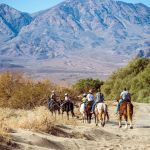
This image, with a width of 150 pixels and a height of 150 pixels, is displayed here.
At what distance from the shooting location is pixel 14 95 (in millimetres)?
45156

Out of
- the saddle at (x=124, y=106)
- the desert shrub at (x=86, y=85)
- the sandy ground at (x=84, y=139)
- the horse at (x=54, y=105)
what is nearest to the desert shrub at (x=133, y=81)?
the desert shrub at (x=86, y=85)

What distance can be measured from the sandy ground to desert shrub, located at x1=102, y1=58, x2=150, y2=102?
90.5ft

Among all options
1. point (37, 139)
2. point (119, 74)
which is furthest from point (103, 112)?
point (119, 74)

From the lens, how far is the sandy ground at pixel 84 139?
733 inches

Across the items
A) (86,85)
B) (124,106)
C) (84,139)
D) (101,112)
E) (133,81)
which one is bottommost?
(84,139)

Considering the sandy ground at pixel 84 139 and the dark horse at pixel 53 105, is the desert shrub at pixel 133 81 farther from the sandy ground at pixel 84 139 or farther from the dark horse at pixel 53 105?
the sandy ground at pixel 84 139

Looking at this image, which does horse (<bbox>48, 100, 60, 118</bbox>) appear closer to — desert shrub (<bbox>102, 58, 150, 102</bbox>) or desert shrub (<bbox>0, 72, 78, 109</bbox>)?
desert shrub (<bbox>0, 72, 78, 109</bbox>)

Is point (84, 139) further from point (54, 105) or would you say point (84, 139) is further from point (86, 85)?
point (86, 85)

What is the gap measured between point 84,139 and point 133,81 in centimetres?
3797

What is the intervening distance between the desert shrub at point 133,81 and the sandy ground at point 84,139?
27593mm

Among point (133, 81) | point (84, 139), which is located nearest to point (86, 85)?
point (133, 81)

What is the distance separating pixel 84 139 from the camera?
889 inches

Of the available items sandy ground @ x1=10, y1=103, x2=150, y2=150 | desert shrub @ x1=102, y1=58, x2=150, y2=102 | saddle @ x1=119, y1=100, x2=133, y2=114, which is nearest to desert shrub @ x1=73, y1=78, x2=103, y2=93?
desert shrub @ x1=102, y1=58, x2=150, y2=102

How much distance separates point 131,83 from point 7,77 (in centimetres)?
1810
